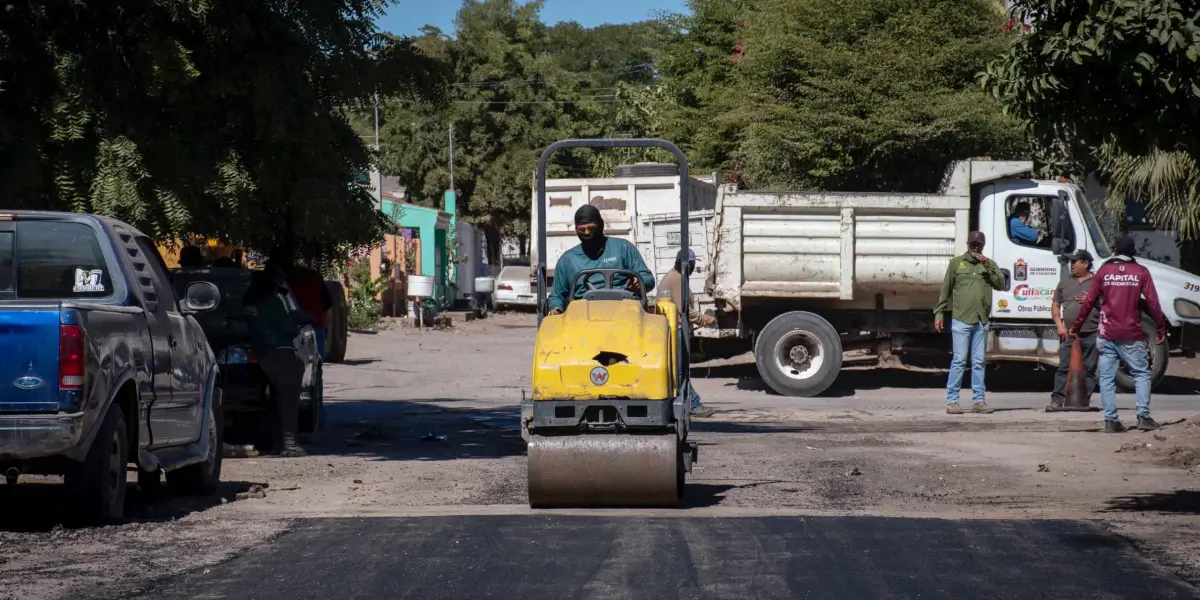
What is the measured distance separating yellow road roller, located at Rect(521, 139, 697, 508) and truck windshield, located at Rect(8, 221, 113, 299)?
277 centimetres

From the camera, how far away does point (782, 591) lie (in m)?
6.38

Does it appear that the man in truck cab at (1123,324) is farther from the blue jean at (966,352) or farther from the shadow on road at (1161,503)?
the shadow on road at (1161,503)

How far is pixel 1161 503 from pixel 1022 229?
9.65m

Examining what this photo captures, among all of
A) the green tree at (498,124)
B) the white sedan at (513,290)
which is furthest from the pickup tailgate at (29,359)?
the green tree at (498,124)

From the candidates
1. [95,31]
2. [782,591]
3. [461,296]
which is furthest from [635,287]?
[461,296]

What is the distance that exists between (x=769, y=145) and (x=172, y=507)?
19.9 meters

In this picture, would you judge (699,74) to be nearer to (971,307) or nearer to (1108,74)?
(971,307)

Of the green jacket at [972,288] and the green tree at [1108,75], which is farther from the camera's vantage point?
the green jacket at [972,288]

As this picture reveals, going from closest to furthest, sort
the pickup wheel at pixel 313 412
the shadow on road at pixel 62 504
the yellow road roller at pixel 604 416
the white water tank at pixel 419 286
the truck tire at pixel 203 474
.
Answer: the shadow on road at pixel 62 504 < the yellow road roller at pixel 604 416 < the truck tire at pixel 203 474 < the pickup wheel at pixel 313 412 < the white water tank at pixel 419 286

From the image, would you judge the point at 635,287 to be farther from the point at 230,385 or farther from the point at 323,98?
the point at 230,385

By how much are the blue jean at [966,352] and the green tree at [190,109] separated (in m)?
7.67

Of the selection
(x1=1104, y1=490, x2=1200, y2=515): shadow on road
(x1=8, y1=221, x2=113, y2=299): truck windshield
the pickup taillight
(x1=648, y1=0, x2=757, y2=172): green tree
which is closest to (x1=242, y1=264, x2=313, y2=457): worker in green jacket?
(x1=8, y1=221, x2=113, y2=299): truck windshield

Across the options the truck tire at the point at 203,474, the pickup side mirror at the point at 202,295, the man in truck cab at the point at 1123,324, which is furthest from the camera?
the man in truck cab at the point at 1123,324

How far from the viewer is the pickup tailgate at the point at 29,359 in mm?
7785
